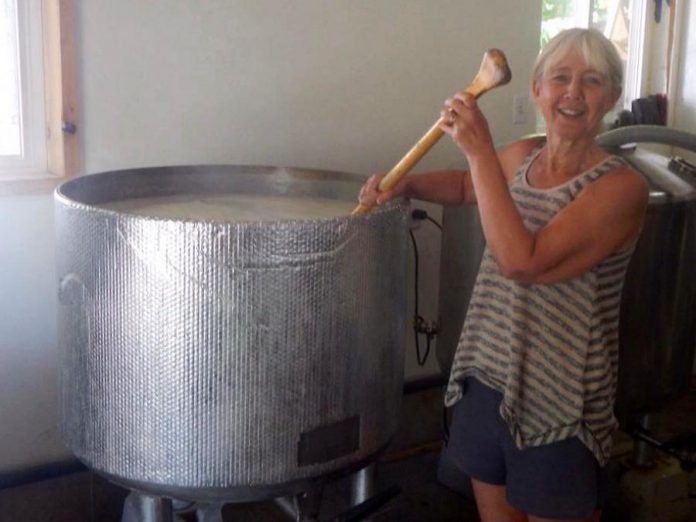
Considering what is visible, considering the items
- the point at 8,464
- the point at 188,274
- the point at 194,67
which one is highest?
the point at 194,67

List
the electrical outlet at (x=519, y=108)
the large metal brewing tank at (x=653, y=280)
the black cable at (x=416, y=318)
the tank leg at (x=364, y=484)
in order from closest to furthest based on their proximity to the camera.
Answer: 1. the tank leg at (x=364, y=484)
2. the large metal brewing tank at (x=653, y=280)
3. the black cable at (x=416, y=318)
4. the electrical outlet at (x=519, y=108)

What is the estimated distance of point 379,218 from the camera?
142cm

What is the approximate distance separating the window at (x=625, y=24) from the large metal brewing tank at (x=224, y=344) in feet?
6.22

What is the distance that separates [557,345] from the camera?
139 centimetres

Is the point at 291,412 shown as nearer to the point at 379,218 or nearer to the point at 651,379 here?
the point at 379,218

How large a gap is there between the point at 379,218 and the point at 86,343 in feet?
1.62

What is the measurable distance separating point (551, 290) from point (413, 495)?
46.4 inches

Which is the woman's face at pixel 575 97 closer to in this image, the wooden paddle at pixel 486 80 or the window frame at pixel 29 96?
the wooden paddle at pixel 486 80

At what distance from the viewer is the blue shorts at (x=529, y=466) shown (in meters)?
1.41

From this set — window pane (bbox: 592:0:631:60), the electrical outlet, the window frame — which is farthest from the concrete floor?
window pane (bbox: 592:0:631:60)

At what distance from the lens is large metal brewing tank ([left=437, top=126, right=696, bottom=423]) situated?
77.9 inches

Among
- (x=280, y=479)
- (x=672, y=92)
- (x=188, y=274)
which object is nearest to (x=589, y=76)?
(x=188, y=274)

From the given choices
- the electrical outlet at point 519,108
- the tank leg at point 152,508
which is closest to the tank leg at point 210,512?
the tank leg at point 152,508

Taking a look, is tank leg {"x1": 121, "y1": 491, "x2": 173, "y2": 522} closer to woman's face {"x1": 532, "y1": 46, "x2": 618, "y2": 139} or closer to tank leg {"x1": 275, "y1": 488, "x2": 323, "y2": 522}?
tank leg {"x1": 275, "y1": 488, "x2": 323, "y2": 522}
